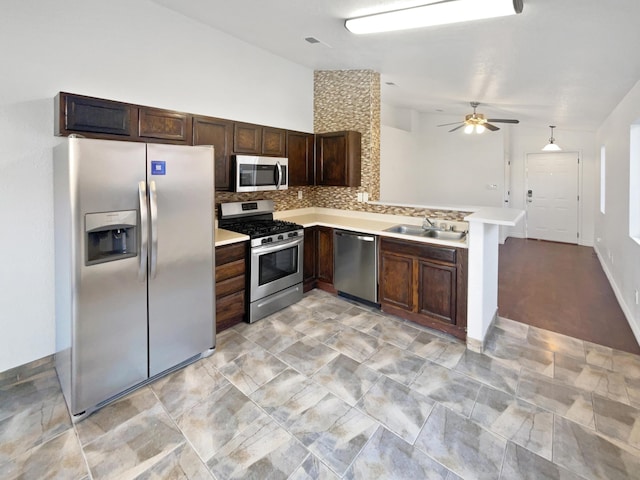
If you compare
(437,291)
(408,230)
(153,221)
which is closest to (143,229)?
(153,221)

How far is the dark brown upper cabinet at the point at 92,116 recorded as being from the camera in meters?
2.33

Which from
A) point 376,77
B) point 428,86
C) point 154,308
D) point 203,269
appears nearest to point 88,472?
point 154,308

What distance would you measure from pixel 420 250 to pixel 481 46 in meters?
1.92

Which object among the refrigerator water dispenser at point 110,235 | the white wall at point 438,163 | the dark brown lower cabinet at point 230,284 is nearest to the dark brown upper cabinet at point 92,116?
the refrigerator water dispenser at point 110,235

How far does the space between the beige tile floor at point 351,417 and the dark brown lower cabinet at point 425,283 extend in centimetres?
29

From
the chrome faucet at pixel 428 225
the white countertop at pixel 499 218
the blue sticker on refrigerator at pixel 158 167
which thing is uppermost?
the blue sticker on refrigerator at pixel 158 167

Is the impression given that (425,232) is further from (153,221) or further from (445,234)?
(153,221)

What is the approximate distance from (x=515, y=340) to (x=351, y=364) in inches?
63.1

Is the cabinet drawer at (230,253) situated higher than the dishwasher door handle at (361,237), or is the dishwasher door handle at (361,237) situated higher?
the dishwasher door handle at (361,237)

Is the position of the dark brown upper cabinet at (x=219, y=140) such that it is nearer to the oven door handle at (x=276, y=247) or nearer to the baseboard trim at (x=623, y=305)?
→ the oven door handle at (x=276, y=247)

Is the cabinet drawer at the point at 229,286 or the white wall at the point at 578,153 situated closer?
the cabinet drawer at the point at 229,286

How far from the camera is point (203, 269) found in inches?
104

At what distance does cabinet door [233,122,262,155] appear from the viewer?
3.42 m

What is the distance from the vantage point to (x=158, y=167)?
2279 mm
